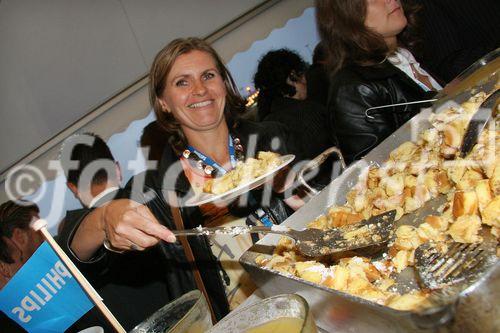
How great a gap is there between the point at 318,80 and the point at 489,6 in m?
1.89

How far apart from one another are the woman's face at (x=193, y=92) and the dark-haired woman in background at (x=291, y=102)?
1446mm

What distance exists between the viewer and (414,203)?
4.04ft

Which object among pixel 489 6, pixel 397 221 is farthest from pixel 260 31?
pixel 397 221

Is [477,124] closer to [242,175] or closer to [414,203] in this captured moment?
[414,203]

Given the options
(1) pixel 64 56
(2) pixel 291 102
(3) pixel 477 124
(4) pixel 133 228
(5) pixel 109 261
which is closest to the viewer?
(3) pixel 477 124

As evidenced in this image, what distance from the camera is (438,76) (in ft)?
8.45

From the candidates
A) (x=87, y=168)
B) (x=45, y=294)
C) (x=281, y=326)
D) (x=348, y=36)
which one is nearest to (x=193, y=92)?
(x=348, y=36)

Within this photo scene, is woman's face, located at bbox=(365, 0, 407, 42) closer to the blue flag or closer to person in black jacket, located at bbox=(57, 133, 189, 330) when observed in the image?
person in black jacket, located at bbox=(57, 133, 189, 330)

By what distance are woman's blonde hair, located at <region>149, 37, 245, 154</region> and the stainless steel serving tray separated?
108 centimetres

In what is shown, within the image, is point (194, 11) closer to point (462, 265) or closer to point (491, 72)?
point (491, 72)

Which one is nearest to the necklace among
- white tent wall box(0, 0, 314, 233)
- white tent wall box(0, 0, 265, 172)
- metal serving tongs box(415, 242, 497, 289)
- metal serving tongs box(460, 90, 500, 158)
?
metal serving tongs box(460, 90, 500, 158)

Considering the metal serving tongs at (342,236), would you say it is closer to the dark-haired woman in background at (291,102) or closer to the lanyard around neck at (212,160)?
the lanyard around neck at (212,160)

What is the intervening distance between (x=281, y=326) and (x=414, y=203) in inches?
25.4

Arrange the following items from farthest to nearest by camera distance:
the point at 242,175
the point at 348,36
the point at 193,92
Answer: the point at 348,36 < the point at 193,92 < the point at 242,175
